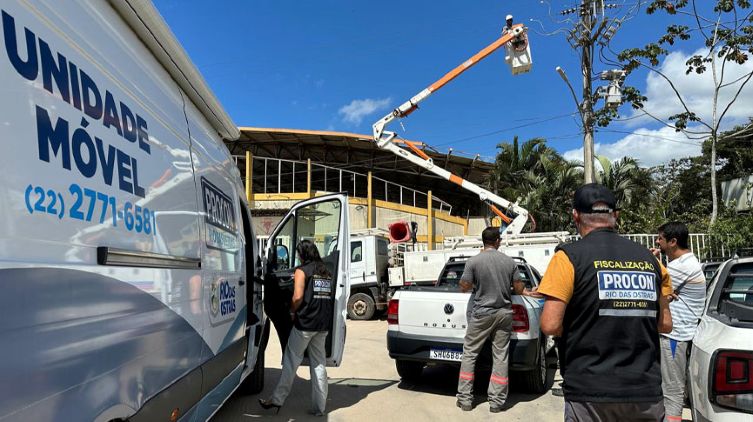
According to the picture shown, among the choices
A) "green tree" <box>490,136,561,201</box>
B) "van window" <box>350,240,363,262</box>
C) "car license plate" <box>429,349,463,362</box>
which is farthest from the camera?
"green tree" <box>490,136,561,201</box>

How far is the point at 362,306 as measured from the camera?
1346 centimetres

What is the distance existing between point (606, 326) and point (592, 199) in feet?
1.96

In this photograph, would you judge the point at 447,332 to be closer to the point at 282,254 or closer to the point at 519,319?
the point at 519,319

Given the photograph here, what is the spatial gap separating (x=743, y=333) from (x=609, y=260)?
3.57 feet

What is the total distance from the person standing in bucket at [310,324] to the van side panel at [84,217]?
6.47 feet

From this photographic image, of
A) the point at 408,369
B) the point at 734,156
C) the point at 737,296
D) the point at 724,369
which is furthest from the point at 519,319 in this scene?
the point at 734,156

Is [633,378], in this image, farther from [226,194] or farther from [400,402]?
[400,402]

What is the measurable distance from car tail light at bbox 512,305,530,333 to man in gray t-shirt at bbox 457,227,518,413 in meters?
0.19

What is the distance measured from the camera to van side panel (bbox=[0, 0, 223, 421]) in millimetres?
1555

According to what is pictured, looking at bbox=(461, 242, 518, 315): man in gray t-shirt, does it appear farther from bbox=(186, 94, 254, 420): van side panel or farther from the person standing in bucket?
bbox=(186, 94, 254, 420): van side panel

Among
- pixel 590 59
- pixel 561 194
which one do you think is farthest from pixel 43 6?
pixel 561 194

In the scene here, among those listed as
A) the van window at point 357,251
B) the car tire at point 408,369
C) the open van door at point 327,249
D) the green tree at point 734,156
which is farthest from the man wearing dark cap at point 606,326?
the green tree at point 734,156

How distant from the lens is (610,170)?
73.9 feet

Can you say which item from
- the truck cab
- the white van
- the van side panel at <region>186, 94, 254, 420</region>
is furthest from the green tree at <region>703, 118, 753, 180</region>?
the white van
